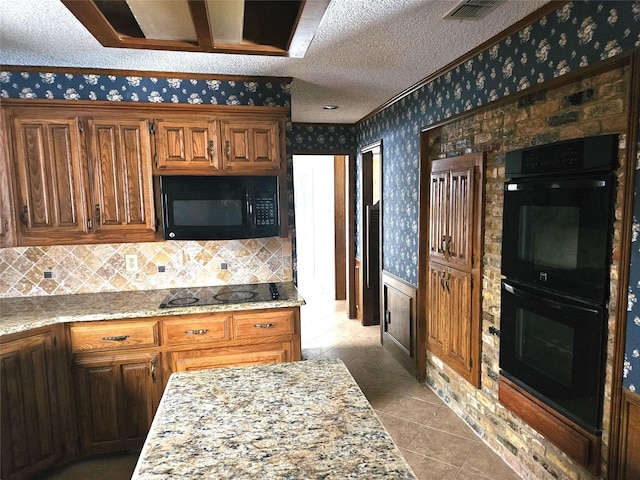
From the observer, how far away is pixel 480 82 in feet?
8.14

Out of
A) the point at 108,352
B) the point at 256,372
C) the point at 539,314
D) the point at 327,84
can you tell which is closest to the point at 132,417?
the point at 108,352

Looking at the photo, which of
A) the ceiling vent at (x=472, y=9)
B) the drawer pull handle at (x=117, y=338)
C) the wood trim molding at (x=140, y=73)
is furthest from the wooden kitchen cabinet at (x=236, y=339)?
the ceiling vent at (x=472, y=9)

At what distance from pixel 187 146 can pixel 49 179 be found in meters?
0.88

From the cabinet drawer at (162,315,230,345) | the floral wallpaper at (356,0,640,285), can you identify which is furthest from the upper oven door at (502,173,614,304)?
the cabinet drawer at (162,315,230,345)

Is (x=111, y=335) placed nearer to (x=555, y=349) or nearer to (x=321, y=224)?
(x=555, y=349)

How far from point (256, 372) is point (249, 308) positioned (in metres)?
1.14

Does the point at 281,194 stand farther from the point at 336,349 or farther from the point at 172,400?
the point at 336,349

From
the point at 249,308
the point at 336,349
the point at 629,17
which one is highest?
the point at 629,17

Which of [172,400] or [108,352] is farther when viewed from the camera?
[108,352]

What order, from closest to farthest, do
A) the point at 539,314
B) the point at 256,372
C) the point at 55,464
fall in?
1. the point at 256,372
2. the point at 539,314
3. the point at 55,464

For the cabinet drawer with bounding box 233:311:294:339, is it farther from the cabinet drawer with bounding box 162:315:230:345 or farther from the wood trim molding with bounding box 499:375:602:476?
the wood trim molding with bounding box 499:375:602:476

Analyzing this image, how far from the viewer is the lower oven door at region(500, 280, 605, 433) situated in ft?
5.96

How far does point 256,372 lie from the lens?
58.0 inches

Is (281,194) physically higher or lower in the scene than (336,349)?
higher
